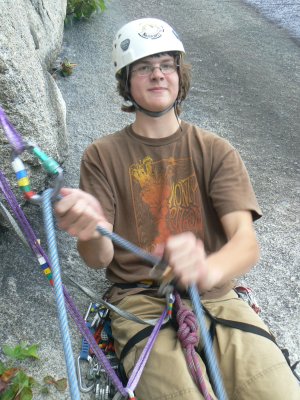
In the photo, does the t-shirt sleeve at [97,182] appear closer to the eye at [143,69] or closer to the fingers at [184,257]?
the eye at [143,69]

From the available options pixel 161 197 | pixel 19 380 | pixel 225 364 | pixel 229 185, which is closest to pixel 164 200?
pixel 161 197

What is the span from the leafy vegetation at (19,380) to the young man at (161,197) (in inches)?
14.3

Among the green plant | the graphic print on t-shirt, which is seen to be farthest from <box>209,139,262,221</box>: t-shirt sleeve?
the green plant

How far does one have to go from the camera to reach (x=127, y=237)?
233cm

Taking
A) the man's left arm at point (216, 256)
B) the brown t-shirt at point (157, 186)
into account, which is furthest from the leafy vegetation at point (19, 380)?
the man's left arm at point (216, 256)

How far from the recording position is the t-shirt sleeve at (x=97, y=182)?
224cm

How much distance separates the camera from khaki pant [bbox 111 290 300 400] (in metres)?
1.93

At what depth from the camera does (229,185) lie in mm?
2195

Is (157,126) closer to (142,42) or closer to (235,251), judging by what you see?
(142,42)

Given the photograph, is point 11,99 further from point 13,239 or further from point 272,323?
point 272,323

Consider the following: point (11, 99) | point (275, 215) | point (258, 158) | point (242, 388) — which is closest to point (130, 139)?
point (11, 99)

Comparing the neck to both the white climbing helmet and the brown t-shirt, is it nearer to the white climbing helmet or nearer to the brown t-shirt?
the brown t-shirt

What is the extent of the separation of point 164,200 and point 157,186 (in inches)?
3.1

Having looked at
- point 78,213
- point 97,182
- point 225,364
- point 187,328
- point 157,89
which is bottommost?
point 225,364
